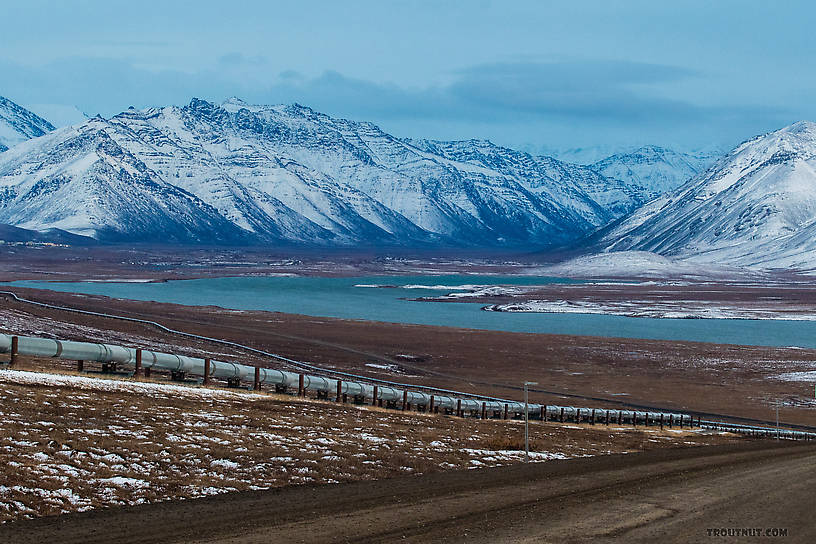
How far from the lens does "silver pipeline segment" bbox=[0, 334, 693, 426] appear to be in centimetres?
3681

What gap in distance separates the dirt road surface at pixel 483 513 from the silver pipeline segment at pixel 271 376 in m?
17.1

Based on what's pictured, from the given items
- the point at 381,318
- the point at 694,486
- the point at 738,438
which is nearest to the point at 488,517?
the point at 694,486

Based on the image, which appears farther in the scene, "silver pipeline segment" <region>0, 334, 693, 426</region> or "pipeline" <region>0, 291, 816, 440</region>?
"pipeline" <region>0, 291, 816, 440</region>

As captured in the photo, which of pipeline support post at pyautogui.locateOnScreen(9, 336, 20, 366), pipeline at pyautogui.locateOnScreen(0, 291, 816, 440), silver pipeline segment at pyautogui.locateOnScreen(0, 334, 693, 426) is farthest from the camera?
pipeline at pyautogui.locateOnScreen(0, 291, 816, 440)

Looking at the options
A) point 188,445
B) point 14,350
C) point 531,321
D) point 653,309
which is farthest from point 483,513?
point 653,309

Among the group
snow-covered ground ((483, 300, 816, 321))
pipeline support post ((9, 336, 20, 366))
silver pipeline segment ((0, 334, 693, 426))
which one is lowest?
snow-covered ground ((483, 300, 816, 321))

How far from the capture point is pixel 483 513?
66.3ft

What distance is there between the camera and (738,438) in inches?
1917

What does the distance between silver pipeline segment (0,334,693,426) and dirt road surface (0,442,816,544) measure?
17.1 m

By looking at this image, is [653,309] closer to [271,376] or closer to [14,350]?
[271,376]

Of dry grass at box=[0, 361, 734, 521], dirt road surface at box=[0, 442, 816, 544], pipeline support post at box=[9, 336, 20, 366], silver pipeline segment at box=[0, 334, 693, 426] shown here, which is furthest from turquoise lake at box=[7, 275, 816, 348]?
dirt road surface at box=[0, 442, 816, 544]

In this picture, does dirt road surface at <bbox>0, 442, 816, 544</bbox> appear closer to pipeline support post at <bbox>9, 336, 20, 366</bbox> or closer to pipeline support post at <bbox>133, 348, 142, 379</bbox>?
pipeline support post at <bbox>133, 348, 142, 379</bbox>

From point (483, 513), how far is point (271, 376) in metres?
25.0

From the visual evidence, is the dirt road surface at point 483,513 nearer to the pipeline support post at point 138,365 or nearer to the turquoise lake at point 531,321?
the pipeline support post at point 138,365
